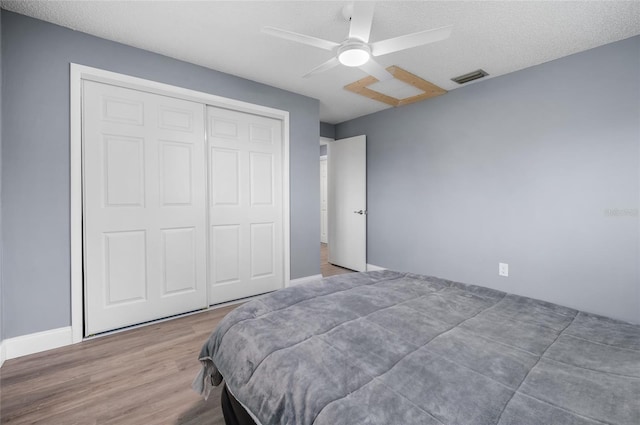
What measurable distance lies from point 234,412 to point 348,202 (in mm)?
3563

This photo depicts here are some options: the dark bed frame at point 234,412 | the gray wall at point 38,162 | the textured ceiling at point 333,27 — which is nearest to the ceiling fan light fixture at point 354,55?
the textured ceiling at point 333,27

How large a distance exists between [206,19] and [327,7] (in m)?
0.89

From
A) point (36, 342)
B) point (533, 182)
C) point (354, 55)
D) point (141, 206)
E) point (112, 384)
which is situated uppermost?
point (354, 55)

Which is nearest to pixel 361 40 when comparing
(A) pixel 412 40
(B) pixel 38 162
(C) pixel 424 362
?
(A) pixel 412 40

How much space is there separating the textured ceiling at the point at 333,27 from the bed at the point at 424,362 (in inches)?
75.1

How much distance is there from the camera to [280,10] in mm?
1918

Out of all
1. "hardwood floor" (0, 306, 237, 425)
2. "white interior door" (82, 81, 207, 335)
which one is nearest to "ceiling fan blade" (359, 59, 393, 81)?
"white interior door" (82, 81, 207, 335)

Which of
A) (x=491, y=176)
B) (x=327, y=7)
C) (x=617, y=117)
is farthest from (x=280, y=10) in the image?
(x=617, y=117)

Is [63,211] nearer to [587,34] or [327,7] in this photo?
[327,7]

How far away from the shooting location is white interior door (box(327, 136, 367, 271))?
168 inches

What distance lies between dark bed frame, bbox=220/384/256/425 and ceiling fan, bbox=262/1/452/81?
1.90m

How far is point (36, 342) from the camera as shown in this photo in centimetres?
205

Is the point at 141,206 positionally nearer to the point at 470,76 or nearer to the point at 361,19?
the point at 361,19

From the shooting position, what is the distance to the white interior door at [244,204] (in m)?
2.92
